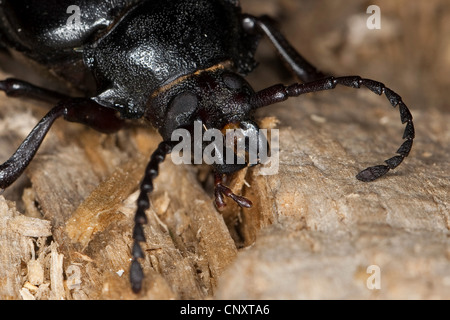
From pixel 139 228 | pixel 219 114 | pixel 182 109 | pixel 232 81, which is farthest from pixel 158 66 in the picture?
pixel 139 228

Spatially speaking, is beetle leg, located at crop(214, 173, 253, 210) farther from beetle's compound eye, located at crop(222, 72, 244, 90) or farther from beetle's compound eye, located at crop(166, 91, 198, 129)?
beetle's compound eye, located at crop(222, 72, 244, 90)

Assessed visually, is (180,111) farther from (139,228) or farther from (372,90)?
(372,90)

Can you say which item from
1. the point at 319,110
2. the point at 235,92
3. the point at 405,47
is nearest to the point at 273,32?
the point at 319,110

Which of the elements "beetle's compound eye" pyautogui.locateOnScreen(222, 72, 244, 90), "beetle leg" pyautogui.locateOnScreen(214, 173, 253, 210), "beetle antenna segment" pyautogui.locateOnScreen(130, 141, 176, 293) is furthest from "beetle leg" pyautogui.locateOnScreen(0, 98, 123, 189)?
"beetle antenna segment" pyautogui.locateOnScreen(130, 141, 176, 293)

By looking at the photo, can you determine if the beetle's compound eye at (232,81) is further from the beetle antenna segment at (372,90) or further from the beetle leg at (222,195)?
the beetle leg at (222,195)

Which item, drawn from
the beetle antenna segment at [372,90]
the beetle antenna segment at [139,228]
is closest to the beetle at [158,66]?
the beetle antenna segment at [372,90]
